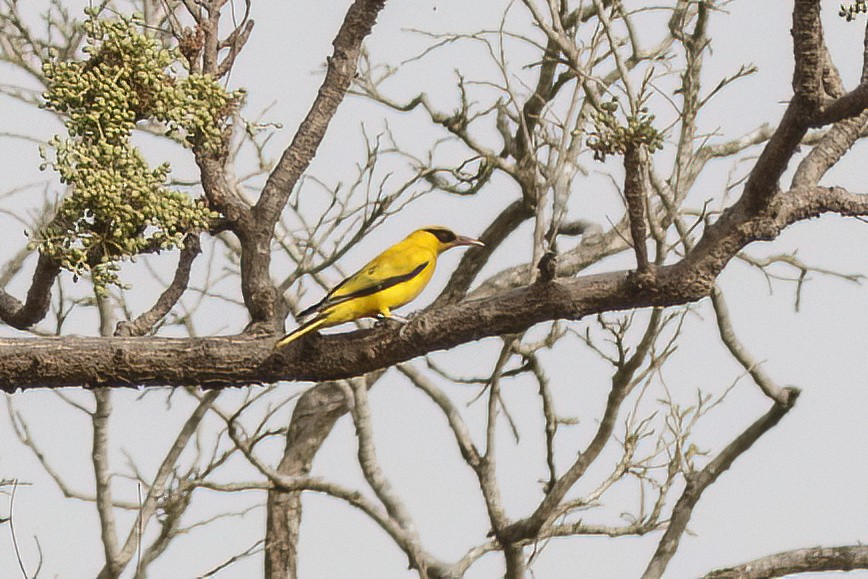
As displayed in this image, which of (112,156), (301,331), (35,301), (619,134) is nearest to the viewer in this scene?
(619,134)

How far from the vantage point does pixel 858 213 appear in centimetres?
470

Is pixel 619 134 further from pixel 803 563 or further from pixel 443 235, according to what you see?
pixel 803 563

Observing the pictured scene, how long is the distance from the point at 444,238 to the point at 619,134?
2553mm

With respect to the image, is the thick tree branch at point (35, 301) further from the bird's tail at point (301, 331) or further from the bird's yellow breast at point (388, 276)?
the bird's yellow breast at point (388, 276)

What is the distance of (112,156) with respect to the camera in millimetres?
4488

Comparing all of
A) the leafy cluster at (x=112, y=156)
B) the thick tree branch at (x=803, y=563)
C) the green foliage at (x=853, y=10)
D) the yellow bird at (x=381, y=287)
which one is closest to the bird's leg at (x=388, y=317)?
the yellow bird at (x=381, y=287)

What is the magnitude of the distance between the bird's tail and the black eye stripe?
1393mm

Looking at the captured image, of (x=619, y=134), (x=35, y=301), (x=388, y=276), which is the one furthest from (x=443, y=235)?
(x=619, y=134)

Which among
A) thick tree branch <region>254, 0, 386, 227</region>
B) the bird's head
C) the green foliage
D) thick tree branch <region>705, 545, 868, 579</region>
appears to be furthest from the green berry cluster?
thick tree branch <region>705, 545, 868, 579</region>

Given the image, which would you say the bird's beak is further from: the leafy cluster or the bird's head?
the leafy cluster

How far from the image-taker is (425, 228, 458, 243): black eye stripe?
6.18 meters

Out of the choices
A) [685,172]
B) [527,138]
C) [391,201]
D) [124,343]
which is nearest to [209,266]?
[391,201]

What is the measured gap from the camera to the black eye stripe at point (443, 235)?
6184 millimetres

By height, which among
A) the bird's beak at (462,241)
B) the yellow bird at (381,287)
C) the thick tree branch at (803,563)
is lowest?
the thick tree branch at (803,563)
